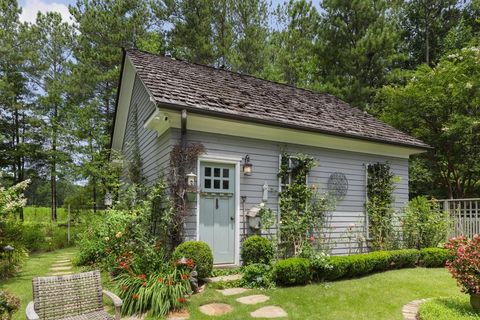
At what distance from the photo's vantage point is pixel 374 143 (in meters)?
9.15

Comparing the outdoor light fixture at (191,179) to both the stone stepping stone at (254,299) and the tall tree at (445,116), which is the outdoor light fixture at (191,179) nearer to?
the stone stepping stone at (254,299)

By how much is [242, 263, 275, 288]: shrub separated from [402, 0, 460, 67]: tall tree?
1968 cm

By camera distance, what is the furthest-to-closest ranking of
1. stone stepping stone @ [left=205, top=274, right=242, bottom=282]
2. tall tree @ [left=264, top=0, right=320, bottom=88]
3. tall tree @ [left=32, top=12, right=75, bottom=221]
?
tall tree @ [left=264, top=0, right=320, bottom=88] → tall tree @ [left=32, top=12, right=75, bottom=221] → stone stepping stone @ [left=205, top=274, right=242, bottom=282]

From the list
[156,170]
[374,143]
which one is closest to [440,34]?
[374,143]

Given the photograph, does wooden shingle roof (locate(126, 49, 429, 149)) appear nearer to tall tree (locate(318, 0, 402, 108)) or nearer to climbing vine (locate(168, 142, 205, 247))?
climbing vine (locate(168, 142, 205, 247))

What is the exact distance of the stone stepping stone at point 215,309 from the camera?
4.60 meters

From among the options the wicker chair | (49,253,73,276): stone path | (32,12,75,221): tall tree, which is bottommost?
(49,253,73,276): stone path

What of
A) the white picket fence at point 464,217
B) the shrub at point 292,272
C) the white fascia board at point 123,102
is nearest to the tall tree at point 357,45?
the white picket fence at point 464,217

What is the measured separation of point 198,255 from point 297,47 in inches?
691

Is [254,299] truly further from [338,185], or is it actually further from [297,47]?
[297,47]

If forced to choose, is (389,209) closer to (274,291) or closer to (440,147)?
(274,291)

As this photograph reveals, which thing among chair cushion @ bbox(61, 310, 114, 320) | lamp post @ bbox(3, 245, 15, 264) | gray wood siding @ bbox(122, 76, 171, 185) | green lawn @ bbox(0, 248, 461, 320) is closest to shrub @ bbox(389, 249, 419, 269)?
green lawn @ bbox(0, 248, 461, 320)

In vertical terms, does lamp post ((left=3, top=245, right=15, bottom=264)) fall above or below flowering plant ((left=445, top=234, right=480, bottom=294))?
below

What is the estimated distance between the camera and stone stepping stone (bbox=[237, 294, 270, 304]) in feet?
16.7
